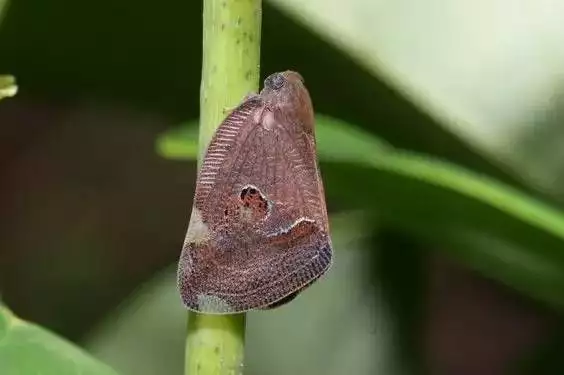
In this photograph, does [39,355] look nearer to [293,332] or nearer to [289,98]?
[289,98]

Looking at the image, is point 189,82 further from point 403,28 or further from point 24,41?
point 403,28

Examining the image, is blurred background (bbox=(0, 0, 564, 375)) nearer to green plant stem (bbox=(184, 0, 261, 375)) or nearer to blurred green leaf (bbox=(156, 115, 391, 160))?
blurred green leaf (bbox=(156, 115, 391, 160))

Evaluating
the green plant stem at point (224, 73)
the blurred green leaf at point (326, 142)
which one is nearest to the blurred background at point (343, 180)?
the blurred green leaf at point (326, 142)

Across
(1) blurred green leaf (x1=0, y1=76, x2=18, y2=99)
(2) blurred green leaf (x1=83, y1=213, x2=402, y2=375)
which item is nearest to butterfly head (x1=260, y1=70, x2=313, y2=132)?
(1) blurred green leaf (x1=0, y1=76, x2=18, y2=99)

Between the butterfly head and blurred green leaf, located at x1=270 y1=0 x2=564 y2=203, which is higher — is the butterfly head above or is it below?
above

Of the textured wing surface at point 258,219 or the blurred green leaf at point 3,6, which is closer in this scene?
the textured wing surface at point 258,219

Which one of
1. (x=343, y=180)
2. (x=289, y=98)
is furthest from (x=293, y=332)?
(x=289, y=98)

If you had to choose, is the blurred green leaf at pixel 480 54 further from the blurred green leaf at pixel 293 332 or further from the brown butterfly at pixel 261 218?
the brown butterfly at pixel 261 218
